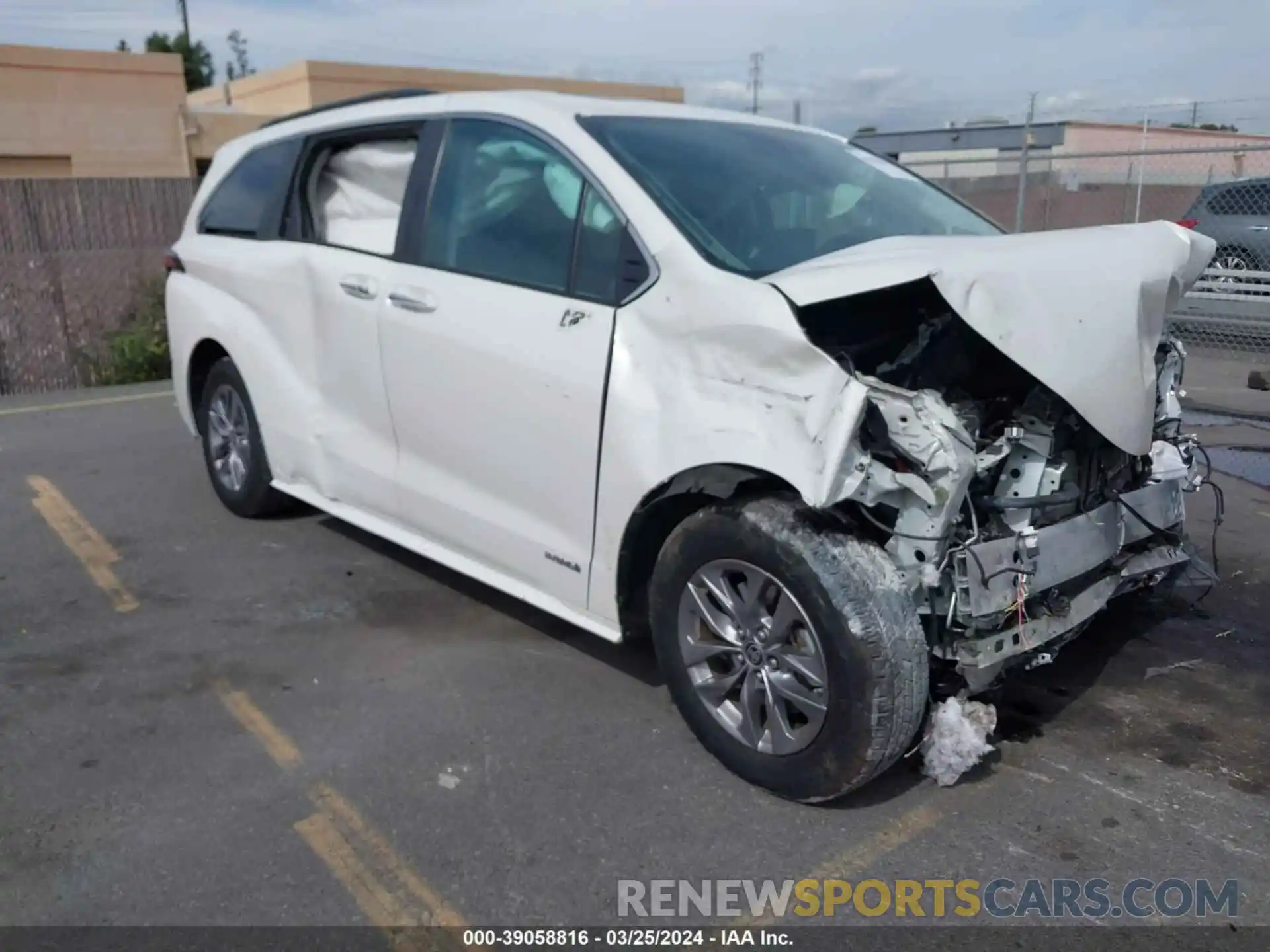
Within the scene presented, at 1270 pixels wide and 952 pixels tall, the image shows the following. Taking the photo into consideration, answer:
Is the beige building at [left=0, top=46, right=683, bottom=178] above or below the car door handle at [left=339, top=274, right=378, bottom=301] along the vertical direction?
above

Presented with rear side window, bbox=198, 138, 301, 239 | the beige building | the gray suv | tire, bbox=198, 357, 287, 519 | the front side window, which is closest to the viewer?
the front side window

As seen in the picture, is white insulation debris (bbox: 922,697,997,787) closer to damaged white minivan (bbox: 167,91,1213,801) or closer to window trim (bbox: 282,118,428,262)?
damaged white minivan (bbox: 167,91,1213,801)

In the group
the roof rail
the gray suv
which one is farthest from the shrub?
the gray suv

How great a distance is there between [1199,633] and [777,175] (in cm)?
250

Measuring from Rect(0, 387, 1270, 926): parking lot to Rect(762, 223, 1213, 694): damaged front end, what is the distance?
48 cm

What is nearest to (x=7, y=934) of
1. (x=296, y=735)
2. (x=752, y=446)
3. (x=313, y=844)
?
(x=313, y=844)

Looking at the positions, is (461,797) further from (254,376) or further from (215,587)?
(254,376)

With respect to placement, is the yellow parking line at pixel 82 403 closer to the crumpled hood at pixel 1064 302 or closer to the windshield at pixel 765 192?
the windshield at pixel 765 192

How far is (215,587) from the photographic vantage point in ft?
16.3

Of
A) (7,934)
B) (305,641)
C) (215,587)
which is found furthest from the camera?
(215,587)

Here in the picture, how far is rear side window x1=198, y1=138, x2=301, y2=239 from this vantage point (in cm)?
517

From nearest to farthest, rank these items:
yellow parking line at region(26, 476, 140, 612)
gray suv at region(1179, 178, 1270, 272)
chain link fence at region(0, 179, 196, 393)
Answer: yellow parking line at region(26, 476, 140, 612), chain link fence at region(0, 179, 196, 393), gray suv at region(1179, 178, 1270, 272)

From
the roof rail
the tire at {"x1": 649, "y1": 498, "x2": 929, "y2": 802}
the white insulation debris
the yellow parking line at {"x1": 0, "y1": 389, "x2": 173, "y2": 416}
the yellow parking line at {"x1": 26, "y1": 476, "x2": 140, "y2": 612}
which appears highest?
the roof rail

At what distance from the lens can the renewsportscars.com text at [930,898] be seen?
9.23 feet
